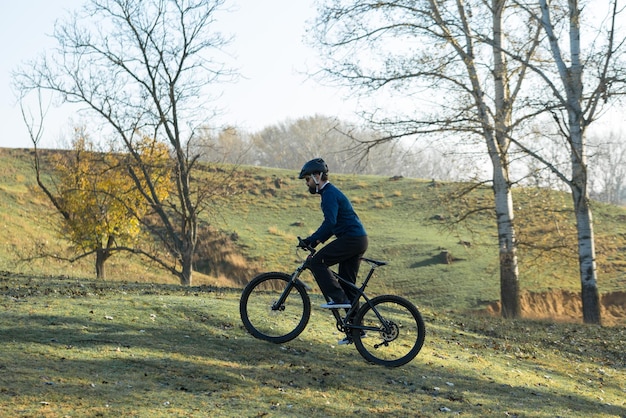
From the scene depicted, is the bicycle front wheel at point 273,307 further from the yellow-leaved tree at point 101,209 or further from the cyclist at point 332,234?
the yellow-leaved tree at point 101,209

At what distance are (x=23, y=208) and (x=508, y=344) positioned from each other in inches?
1753

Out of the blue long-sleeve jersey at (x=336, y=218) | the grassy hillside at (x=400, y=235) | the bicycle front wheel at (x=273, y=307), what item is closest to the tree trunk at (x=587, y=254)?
the grassy hillside at (x=400, y=235)

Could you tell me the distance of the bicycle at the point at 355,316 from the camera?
10453mm

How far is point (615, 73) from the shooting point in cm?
2009

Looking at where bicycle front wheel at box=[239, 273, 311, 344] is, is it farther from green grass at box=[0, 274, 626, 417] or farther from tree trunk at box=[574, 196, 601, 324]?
tree trunk at box=[574, 196, 601, 324]

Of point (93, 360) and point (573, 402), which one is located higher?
point (93, 360)

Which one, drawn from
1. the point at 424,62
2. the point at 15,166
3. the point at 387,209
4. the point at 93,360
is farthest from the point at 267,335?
the point at 15,166

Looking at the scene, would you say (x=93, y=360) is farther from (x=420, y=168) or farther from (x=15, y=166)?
(x=420, y=168)

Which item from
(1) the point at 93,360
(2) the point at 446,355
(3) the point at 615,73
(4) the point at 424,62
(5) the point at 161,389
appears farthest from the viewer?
(4) the point at 424,62

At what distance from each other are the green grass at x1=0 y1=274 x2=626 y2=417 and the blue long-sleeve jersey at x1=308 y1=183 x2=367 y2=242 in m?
1.95

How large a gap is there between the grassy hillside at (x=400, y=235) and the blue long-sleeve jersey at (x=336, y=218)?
1461cm

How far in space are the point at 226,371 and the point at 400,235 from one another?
39192 millimetres

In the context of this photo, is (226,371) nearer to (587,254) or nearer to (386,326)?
(386,326)

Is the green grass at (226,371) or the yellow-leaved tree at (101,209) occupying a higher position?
the yellow-leaved tree at (101,209)
